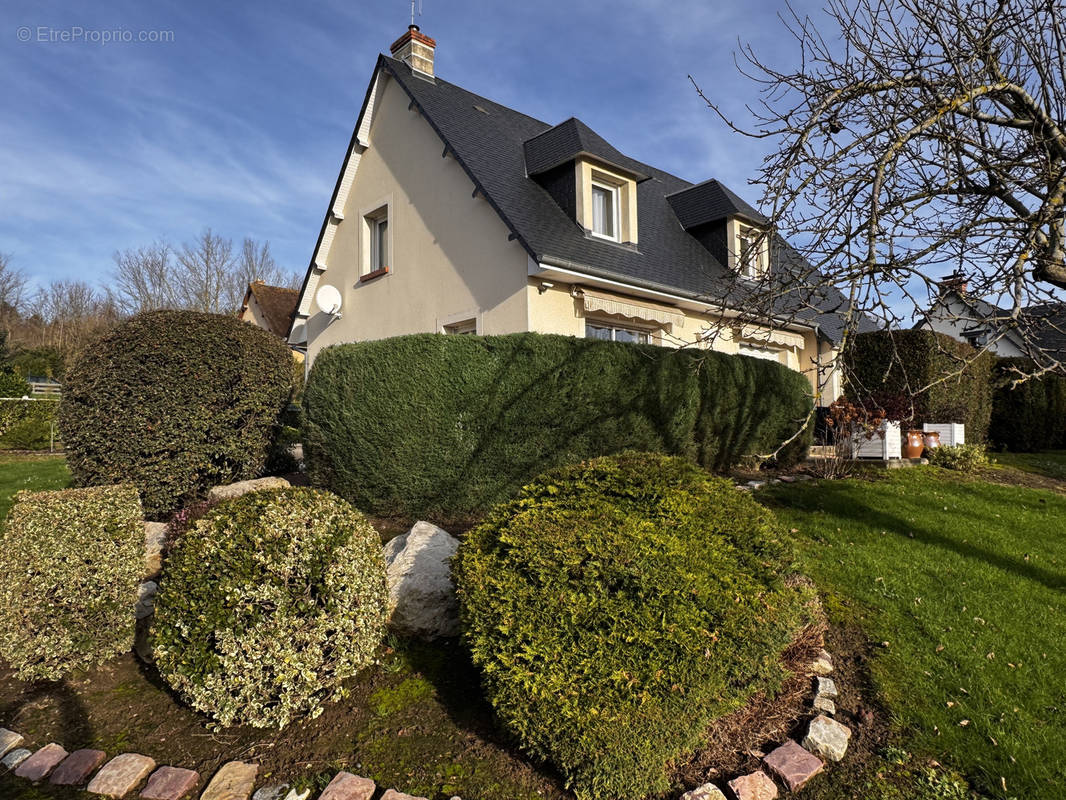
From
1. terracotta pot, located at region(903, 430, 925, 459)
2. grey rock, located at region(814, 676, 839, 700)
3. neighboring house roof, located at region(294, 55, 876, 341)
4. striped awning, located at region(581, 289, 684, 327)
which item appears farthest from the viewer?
striped awning, located at region(581, 289, 684, 327)

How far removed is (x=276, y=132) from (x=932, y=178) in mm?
11825

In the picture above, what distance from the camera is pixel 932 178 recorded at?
16.9 ft

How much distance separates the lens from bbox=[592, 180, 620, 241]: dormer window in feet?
43.8

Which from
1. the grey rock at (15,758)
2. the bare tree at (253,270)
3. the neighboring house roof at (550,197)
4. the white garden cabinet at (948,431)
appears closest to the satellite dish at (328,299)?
the neighboring house roof at (550,197)

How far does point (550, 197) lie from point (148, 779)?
12.1 metres

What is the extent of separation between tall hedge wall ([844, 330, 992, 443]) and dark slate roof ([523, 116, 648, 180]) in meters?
6.16

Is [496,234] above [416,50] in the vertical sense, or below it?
below

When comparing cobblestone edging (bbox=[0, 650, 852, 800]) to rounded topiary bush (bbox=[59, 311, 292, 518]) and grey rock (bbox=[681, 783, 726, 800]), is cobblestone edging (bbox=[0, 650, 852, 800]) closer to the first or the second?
grey rock (bbox=[681, 783, 726, 800])

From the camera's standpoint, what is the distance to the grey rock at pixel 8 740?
3473 mm

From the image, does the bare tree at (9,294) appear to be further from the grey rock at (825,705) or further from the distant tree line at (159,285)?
the grey rock at (825,705)

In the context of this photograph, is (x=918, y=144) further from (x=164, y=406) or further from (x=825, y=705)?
(x=164, y=406)

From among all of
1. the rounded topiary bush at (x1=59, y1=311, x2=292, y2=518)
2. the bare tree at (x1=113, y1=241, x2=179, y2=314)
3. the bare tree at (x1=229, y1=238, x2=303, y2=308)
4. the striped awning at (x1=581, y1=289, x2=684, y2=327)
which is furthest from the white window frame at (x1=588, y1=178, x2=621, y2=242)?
the bare tree at (x1=113, y1=241, x2=179, y2=314)

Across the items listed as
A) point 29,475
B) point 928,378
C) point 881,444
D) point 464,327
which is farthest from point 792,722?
point 29,475

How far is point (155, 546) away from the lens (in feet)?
19.7
